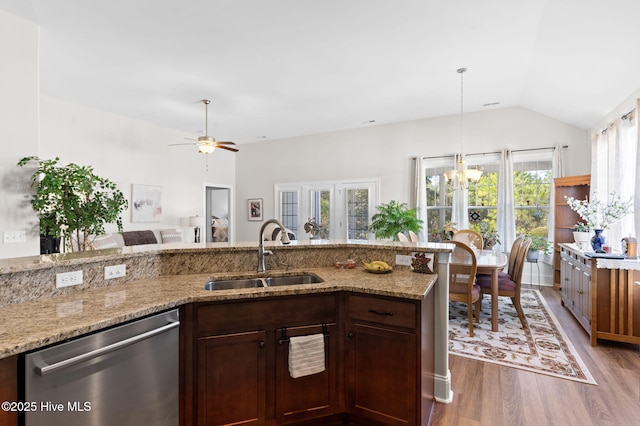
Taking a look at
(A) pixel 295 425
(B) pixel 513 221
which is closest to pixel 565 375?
(A) pixel 295 425

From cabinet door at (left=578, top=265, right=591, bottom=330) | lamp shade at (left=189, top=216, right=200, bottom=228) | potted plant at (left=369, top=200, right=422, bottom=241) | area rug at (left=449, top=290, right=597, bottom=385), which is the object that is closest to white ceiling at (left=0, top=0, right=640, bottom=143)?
potted plant at (left=369, top=200, right=422, bottom=241)

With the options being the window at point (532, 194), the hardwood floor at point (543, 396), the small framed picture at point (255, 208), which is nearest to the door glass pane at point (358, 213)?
the small framed picture at point (255, 208)

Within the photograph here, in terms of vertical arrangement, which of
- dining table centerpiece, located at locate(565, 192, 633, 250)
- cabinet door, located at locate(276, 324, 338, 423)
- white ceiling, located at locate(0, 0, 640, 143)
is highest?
white ceiling, located at locate(0, 0, 640, 143)

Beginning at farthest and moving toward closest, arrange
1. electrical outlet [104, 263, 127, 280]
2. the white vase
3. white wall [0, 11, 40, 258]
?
1. the white vase
2. white wall [0, 11, 40, 258]
3. electrical outlet [104, 263, 127, 280]

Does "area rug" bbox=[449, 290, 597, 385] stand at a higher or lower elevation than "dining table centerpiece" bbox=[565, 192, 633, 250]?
lower

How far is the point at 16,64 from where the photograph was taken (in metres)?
3.15

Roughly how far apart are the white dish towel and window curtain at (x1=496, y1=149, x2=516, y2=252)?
522 centimetres

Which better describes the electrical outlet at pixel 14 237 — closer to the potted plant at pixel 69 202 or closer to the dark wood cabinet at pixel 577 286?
the potted plant at pixel 69 202

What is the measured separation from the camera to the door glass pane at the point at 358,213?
7.22m

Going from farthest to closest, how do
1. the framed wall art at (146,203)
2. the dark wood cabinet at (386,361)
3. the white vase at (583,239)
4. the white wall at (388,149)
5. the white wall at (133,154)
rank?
the framed wall art at (146,203), the white wall at (388,149), the white wall at (133,154), the white vase at (583,239), the dark wood cabinet at (386,361)

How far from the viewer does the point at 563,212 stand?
5441 mm

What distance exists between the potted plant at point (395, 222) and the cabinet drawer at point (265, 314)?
4.30m

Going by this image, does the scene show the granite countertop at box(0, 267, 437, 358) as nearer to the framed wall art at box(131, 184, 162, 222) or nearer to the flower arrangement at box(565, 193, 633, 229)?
the flower arrangement at box(565, 193, 633, 229)

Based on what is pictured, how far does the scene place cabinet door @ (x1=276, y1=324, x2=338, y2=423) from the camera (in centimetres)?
187
